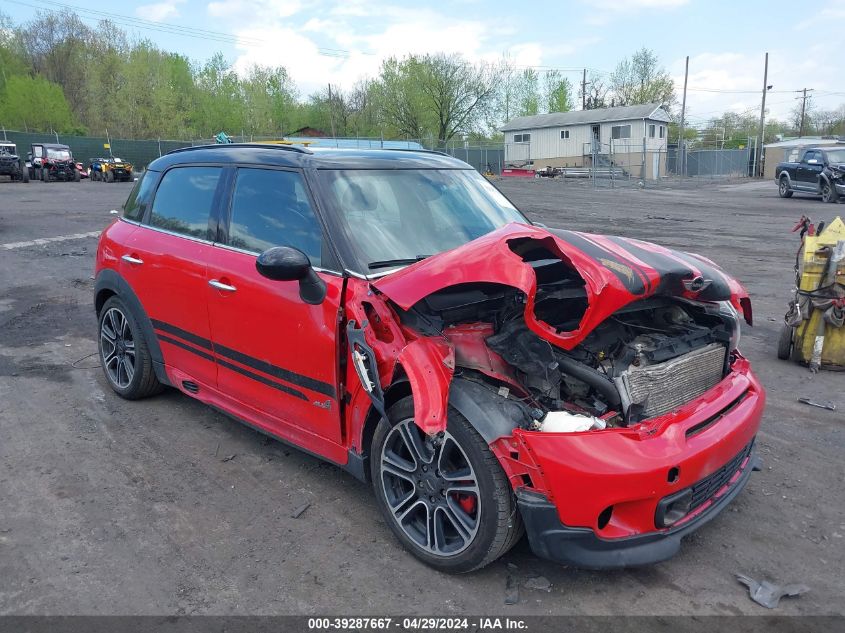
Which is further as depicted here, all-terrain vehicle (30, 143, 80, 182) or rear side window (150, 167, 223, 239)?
all-terrain vehicle (30, 143, 80, 182)

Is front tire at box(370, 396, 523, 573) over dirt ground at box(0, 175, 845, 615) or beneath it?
over

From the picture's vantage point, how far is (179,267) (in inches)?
163

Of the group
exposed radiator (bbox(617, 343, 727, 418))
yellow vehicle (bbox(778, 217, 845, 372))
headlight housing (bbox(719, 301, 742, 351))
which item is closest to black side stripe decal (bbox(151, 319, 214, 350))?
exposed radiator (bbox(617, 343, 727, 418))

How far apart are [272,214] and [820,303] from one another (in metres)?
4.38

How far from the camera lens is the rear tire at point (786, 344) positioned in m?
5.75

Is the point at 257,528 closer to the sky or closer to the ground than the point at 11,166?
closer to the ground

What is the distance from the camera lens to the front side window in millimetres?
3508

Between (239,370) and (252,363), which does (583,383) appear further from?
(239,370)

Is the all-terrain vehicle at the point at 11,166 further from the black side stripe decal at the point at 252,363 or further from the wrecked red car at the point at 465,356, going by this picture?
the wrecked red car at the point at 465,356

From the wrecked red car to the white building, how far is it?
144ft

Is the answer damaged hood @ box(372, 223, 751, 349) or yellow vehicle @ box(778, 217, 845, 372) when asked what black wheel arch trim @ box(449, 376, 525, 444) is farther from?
yellow vehicle @ box(778, 217, 845, 372)

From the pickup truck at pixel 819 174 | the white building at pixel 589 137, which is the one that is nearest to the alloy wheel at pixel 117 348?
Result: the pickup truck at pixel 819 174

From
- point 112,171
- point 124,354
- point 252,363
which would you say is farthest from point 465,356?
point 112,171

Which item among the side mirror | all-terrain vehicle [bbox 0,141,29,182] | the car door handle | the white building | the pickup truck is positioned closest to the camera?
the side mirror
